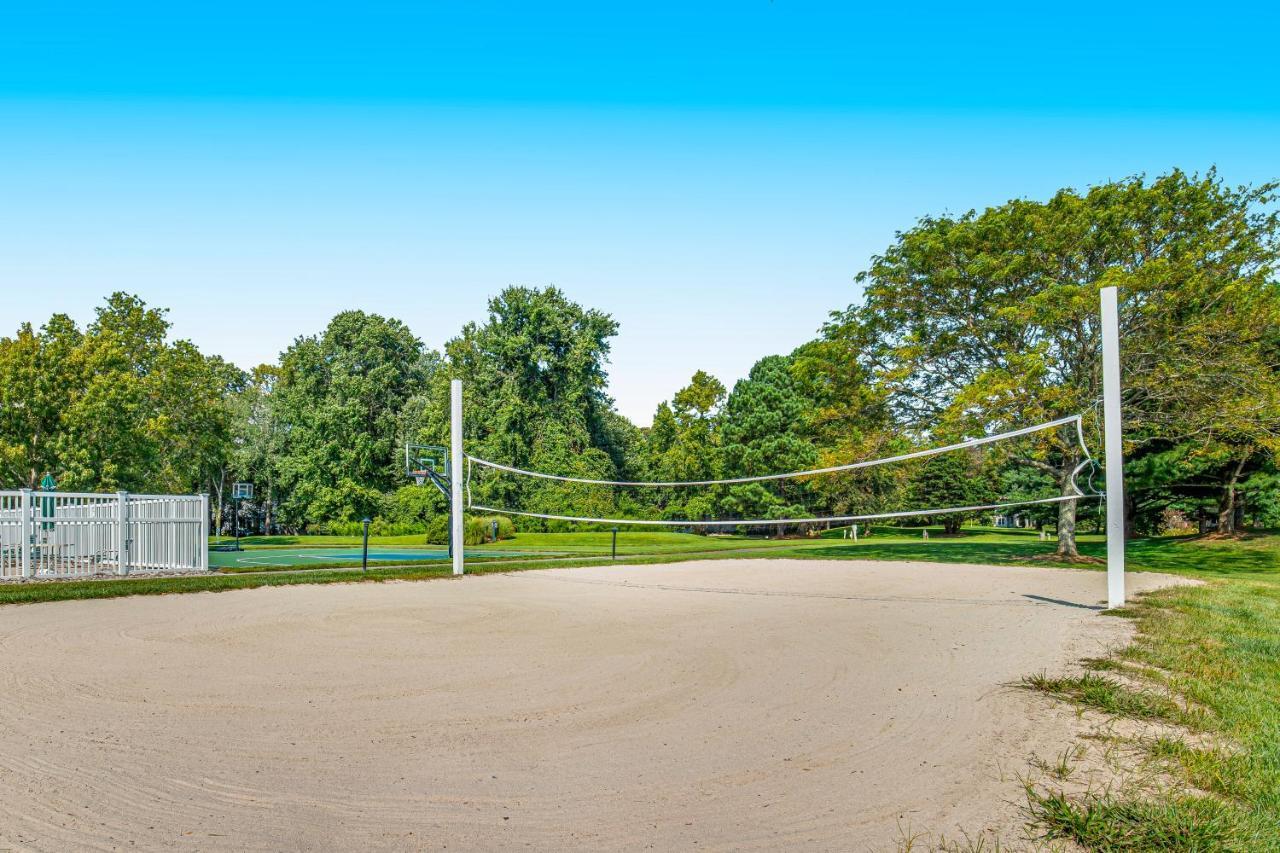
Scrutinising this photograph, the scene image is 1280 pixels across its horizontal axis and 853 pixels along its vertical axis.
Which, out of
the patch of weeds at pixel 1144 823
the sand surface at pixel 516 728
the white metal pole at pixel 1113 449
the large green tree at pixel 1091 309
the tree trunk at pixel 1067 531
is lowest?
the tree trunk at pixel 1067 531

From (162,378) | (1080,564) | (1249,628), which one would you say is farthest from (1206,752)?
(162,378)

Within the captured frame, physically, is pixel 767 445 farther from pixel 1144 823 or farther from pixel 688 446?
pixel 1144 823

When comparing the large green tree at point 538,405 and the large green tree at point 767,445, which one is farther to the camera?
the large green tree at point 538,405

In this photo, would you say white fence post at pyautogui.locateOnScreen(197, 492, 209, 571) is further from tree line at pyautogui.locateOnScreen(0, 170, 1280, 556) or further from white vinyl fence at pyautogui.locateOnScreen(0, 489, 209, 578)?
tree line at pyautogui.locateOnScreen(0, 170, 1280, 556)

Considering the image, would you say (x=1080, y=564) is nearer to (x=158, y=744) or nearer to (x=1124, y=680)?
(x=1124, y=680)

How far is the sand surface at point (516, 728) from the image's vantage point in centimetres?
322

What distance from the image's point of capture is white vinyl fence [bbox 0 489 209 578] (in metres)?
14.8

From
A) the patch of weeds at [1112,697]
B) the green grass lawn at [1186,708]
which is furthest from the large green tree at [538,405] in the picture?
the patch of weeds at [1112,697]

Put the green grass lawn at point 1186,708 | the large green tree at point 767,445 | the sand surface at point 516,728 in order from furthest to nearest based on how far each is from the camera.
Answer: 1. the large green tree at point 767,445
2. the sand surface at point 516,728
3. the green grass lawn at point 1186,708

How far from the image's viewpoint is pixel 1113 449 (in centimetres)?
1053

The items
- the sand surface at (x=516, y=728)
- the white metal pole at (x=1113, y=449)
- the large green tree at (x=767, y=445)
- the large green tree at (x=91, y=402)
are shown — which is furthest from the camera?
the large green tree at (x=767, y=445)

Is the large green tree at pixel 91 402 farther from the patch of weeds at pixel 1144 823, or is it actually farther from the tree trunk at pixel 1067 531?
the patch of weeds at pixel 1144 823

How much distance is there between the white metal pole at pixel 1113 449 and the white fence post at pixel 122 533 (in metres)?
16.7

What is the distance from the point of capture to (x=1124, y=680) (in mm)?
5816
